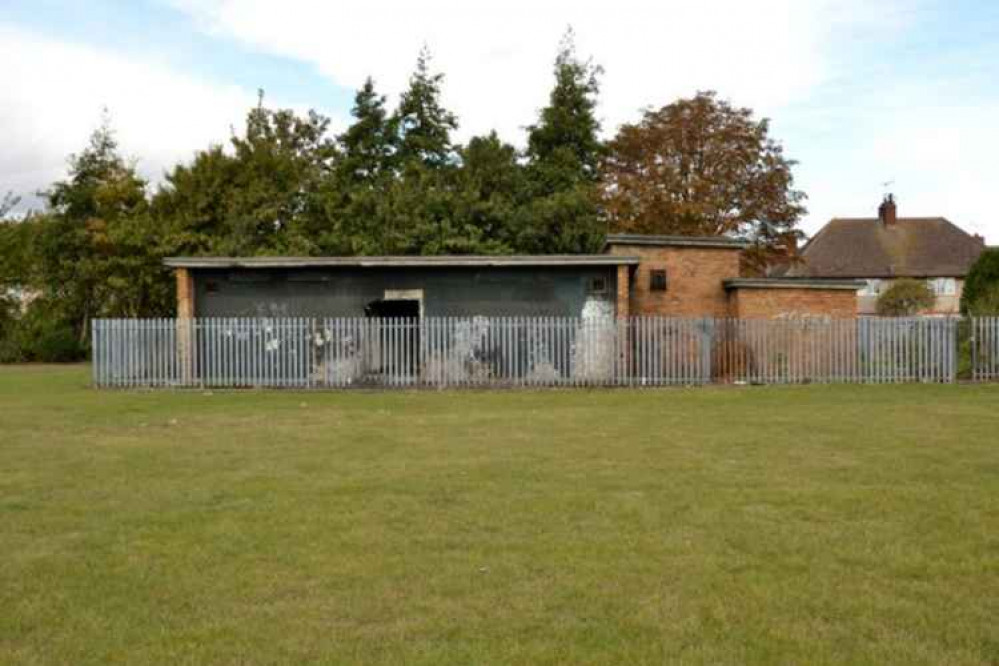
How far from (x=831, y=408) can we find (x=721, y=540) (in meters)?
10.6

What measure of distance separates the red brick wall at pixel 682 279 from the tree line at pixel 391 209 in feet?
42.5

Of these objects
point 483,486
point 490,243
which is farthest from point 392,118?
point 483,486

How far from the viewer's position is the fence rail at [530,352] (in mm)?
22391

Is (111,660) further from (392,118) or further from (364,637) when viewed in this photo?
(392,118)

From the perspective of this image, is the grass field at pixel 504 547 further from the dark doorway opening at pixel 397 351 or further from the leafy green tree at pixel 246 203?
the leafy green tree at pixel 246 203

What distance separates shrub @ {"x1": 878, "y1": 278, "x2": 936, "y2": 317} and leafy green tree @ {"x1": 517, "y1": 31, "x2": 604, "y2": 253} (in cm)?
1819

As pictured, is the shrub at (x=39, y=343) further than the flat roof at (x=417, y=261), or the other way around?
the shrub at (x=39, y=343)

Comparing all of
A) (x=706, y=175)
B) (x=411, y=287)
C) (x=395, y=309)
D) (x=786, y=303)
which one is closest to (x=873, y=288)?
(x=706, y=175)

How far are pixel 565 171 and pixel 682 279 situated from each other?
18.7m

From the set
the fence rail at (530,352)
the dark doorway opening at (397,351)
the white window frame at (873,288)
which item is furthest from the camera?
the white window frame at (873,288)

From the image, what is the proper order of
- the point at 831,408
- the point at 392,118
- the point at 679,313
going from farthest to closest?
the point at 392,118
the point at 679,313
the point at 831,408

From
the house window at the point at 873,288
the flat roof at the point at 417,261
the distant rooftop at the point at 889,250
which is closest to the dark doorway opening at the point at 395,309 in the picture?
the flat roof at the point at 417,261

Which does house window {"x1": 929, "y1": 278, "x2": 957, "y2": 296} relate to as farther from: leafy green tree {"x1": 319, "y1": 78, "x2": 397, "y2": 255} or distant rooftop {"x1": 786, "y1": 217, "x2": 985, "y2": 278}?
leafy green tree {"x1": 319, "y1": 78, "x2": 397, "y2": 255}

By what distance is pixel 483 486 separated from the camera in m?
8.47
